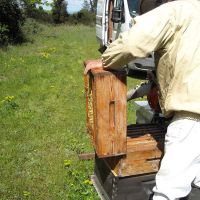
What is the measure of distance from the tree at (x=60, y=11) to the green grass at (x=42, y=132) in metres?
22.4

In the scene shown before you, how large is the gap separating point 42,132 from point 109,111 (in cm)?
324

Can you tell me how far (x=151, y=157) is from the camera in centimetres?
385

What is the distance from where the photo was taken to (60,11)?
117 ft

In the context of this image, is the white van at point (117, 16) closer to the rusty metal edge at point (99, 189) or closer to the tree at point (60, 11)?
the rusty metal edge at point (99, 189)

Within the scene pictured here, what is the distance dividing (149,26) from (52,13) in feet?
108

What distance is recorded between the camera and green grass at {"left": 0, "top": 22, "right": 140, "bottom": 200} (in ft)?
15.8

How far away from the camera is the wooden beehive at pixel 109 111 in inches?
136

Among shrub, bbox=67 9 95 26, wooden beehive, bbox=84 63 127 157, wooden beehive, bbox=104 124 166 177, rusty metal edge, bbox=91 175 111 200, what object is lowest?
shrub, bbox=67 9 95 26

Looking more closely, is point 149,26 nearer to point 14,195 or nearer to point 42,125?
point 14,195

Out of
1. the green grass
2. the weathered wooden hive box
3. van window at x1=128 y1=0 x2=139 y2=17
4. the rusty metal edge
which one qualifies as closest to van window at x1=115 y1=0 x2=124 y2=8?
van window at x1=128 y1=0 x2=139 y2=17

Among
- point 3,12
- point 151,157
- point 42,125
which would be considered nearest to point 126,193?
point 151,157

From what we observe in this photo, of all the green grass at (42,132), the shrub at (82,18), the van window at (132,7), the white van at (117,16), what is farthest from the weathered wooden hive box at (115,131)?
the shrub at (82,18)

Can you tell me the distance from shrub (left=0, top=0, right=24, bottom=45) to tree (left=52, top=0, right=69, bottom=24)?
15.8 meters

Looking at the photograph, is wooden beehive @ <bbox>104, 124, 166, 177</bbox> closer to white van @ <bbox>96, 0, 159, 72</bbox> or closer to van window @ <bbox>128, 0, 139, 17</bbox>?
white van @ <bbox>96, 0, 159, 72</bbox>
